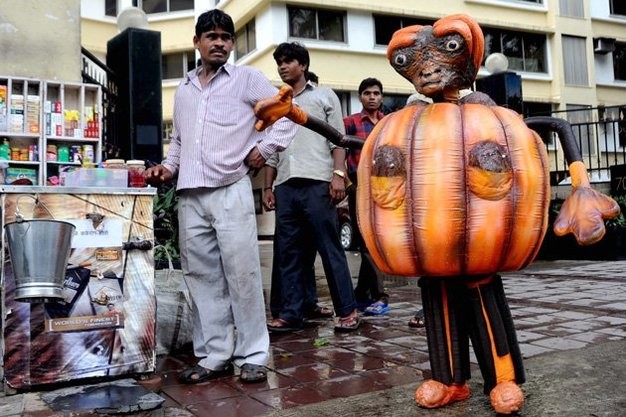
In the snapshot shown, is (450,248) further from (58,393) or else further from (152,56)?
(152,56)

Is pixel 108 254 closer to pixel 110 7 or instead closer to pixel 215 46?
pixel 215 46

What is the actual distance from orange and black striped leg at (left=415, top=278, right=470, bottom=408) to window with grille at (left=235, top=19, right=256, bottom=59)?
18371 millimetres

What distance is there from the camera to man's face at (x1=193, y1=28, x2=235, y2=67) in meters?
3.30

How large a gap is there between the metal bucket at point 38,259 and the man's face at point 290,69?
7.02 feet

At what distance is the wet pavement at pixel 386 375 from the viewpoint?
2.61 m

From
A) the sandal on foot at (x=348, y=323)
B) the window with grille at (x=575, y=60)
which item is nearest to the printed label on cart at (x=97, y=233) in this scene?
the sandal on foot at (x=348, y=323)

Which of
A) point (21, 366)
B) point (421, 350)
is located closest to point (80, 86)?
point (21, 366)

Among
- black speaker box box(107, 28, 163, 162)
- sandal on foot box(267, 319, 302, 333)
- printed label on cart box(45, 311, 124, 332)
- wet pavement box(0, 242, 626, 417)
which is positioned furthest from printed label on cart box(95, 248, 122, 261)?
black speaker box box(107, 28, 163, 162)

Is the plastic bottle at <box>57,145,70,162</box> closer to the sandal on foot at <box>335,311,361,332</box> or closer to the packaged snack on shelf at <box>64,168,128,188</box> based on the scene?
the packaged snack on shelf at <box>64,168,128,188</box>

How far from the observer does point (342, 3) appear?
18.8 meters

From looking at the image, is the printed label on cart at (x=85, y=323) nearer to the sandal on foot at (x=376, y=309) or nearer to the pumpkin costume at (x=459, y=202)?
the pumpkin costume at (x=459, y=202)

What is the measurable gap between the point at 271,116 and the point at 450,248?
36.3 inches

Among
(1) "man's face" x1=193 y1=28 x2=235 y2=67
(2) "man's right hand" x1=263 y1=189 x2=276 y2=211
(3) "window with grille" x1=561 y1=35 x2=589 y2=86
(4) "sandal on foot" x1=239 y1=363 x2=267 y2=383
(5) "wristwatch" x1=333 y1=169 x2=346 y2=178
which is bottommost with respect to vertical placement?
(4) "sandal on foot" x1=239 y1=363 x2=267 y2=383

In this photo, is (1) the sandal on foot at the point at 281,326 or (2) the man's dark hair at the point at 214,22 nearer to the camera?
(2) the man's dark hair at the point at 214,22
